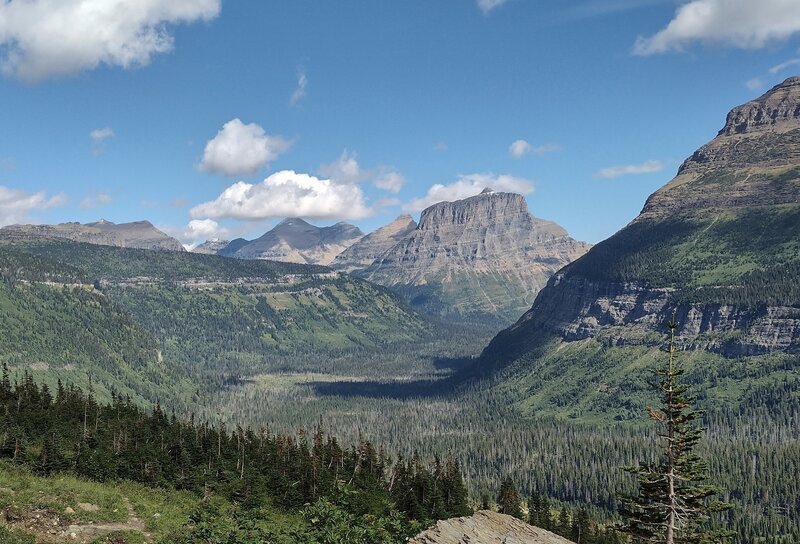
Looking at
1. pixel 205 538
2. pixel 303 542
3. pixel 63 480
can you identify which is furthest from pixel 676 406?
pixel 63 480

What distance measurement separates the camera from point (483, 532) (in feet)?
198

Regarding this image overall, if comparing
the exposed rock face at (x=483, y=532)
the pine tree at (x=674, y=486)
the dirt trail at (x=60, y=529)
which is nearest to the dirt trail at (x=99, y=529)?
the dirt trail at (x=60, y=529)

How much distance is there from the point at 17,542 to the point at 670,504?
51.1 metres

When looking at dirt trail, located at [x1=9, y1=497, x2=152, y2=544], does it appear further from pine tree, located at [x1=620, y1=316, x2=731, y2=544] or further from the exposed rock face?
pine tree, located at [x1=620, y1=316, x2=731, y2=544]

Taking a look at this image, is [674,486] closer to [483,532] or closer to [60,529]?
[483,532]

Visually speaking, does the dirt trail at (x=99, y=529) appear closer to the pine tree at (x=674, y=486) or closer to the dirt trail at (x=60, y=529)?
the dirt trail at (x=60, y=529)

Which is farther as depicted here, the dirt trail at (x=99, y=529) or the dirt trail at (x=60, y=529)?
the dirt trail at (x=99, y=529)

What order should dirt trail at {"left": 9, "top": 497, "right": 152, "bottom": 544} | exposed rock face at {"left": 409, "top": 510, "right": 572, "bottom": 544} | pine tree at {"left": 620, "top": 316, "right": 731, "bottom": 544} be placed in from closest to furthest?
1. pine tree at {"left": 620, "top": 316, "right": 731, "bottom": 544}
2. exposed rock face at {"left": 409, "top": 510, "right": 572, "bottom": 544}
3. dirt trail at {"left": 9, "top": 497, "right": 152, "bottom": 544}

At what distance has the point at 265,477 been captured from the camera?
11131cm

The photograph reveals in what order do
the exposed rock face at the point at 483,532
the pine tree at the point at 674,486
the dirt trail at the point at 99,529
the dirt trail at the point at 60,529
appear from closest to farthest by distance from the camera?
the pine tree at the point at 674,486 → the exposed rock face at the point at 483,532 → the dirt trail at the point at 60,529 → the dirt trail at the point at 99,529

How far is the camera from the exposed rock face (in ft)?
172

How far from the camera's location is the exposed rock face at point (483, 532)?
52344 millimetres

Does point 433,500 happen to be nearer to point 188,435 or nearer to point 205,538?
point 188,435

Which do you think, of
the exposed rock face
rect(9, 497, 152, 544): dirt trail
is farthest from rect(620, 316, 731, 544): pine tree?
rect(9, 497, 152, 544): dirt trail
